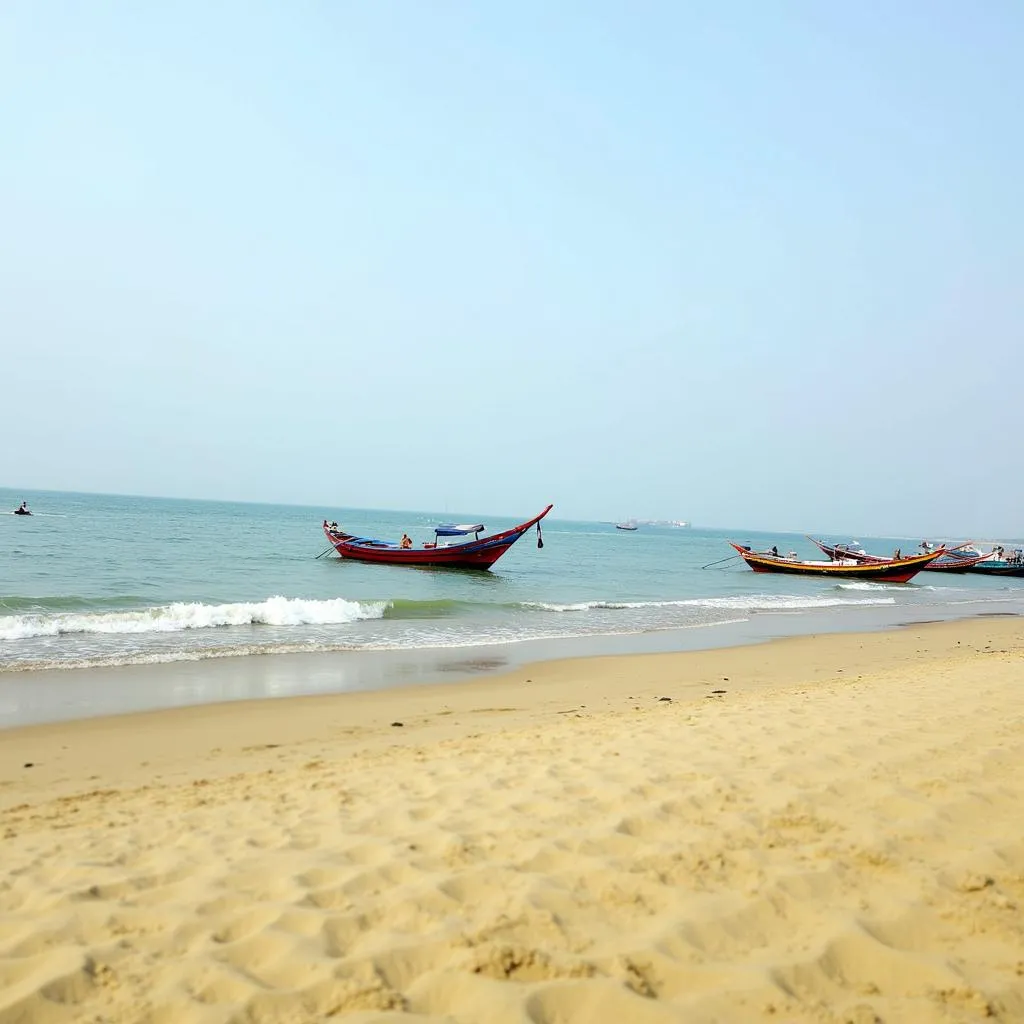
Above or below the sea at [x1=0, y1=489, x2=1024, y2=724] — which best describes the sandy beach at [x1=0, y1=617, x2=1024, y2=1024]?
above

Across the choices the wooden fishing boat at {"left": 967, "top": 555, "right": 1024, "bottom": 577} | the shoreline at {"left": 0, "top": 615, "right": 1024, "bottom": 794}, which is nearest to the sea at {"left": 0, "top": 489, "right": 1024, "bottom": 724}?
the shoreline at {"left": 0, "top": 615, "right": 1024, "bottom": 794}

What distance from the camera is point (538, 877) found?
12.0 ft

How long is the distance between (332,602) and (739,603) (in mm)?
14453

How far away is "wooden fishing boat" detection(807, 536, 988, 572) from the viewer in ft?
146

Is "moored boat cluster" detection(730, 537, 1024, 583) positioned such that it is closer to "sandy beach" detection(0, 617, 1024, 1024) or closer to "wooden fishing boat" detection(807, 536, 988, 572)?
"wooden fishing boat" detection(807, 536, 988, 572)

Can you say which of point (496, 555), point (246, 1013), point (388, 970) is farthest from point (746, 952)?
point (496, 555)

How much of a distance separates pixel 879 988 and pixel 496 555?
114 ft

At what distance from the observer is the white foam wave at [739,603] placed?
23.5 metres

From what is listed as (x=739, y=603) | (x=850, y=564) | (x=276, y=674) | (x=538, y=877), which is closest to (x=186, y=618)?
A: (x=276, y=674)

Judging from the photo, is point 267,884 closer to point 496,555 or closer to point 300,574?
point 300,574

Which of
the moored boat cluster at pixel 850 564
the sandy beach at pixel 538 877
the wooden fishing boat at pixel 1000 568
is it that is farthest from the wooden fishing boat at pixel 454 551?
the wooden fishing boat at pixel 1000 568

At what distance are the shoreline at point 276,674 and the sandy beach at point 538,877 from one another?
218cm

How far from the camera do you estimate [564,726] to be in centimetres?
812

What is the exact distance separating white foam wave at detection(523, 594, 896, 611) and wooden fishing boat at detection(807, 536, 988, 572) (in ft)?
40.7
